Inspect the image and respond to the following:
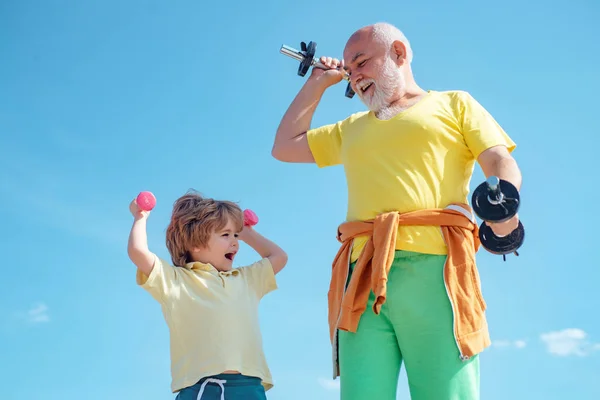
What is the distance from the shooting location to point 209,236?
4.96 metres

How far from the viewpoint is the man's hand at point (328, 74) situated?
4348 millimetres

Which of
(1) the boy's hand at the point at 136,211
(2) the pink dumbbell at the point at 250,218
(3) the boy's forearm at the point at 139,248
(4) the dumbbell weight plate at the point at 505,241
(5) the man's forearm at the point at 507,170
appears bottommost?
(4) the dumbbell weight plate at the point at 505,241

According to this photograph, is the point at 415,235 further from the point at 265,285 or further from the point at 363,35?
the point at 265,285

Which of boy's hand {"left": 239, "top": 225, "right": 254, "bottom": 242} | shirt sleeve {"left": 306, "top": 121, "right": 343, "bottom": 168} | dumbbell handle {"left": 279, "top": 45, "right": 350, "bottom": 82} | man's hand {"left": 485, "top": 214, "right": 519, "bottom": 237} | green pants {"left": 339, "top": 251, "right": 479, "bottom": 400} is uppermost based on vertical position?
dumbbell handle {"left": 279, "top": 45, "right": 350, "bottom": 82}

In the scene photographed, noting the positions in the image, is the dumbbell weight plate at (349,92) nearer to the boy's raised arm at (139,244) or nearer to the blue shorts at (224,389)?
the boy's raised arm at (139,244)

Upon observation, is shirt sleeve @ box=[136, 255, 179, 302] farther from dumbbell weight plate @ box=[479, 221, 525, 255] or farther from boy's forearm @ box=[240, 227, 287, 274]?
dumbbell weight plate @ box=[479, 221, 525, 255]

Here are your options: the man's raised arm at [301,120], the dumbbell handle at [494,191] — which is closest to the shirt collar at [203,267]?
the man's raised arm at [301,120]

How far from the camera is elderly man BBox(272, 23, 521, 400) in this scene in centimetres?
329

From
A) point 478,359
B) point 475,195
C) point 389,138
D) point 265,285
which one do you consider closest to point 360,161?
point 389,138

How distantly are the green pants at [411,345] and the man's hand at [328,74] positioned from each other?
1.35 metres

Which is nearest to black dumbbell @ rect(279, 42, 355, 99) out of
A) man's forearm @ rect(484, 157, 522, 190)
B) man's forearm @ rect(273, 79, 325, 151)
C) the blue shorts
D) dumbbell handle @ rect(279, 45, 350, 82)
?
dumbbell handle @ rect(279, 45, 350, 82)

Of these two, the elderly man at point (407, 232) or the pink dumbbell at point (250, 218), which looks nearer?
the elderly man at point (407, 232)

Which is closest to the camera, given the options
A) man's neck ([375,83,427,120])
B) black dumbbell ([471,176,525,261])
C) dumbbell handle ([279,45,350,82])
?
black dumbbell ([471,176,525,261])

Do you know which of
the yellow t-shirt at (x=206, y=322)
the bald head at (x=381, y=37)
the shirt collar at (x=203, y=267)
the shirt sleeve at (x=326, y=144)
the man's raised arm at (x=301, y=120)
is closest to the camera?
the bald head at (x=381, y=37)
